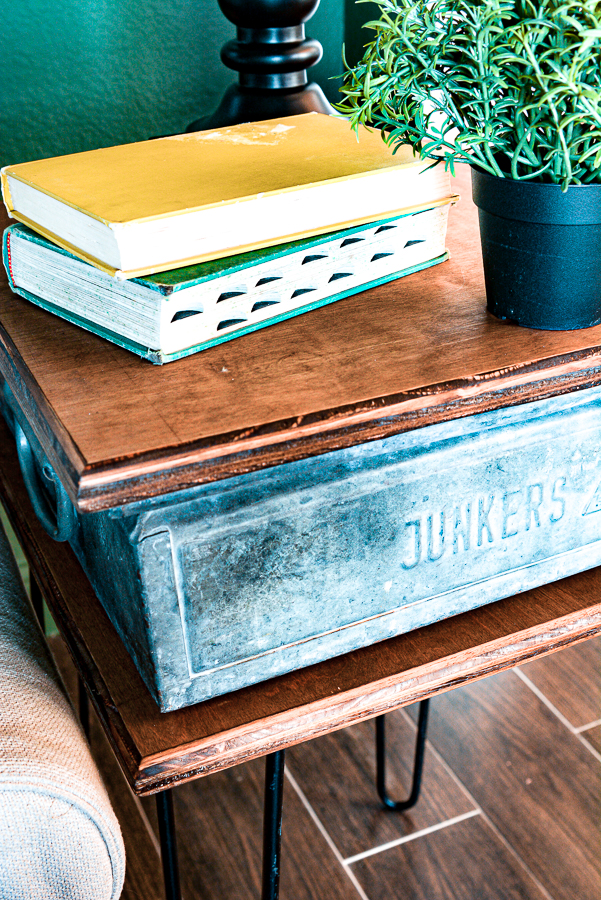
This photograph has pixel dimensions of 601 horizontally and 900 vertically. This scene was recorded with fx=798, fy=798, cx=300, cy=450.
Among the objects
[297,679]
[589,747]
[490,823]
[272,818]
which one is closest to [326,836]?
[490,823]

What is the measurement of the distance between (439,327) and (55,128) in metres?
0.74

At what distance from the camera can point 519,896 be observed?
1.01 metres

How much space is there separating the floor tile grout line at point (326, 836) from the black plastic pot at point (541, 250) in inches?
32.4

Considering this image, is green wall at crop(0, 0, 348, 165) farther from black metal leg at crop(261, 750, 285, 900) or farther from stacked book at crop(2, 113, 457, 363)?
black metal leg at crop(261, 750, 285, 900)

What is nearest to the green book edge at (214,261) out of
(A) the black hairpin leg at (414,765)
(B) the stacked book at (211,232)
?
(B) the stacked book at (211,232)

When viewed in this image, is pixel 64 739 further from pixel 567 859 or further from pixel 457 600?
pixel 567 859

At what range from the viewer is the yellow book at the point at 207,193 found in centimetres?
48

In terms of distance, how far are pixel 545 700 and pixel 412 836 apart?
35cm

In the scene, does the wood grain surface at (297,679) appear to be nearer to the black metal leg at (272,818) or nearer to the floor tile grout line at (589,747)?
the black metal leg at (272,818)

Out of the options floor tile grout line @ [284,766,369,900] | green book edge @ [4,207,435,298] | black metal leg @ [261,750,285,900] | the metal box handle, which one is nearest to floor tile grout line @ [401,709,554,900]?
floor tile grout line @ [284,766,369,900]

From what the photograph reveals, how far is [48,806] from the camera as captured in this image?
0.48 metres

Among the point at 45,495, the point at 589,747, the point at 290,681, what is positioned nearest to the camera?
the point at 290,681

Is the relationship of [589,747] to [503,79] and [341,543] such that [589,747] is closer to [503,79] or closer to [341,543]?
[341,543]

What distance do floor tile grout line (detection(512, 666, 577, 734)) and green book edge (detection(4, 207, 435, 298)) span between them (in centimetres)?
98
